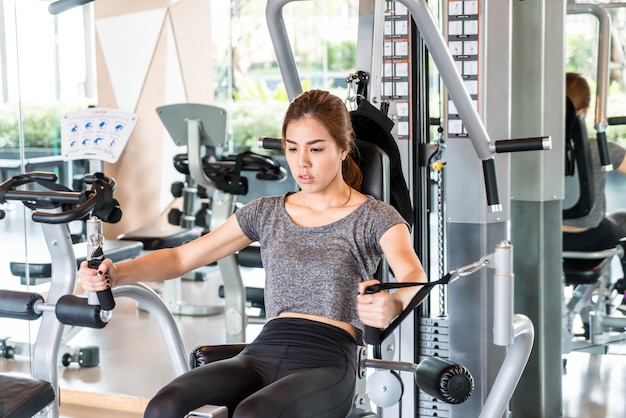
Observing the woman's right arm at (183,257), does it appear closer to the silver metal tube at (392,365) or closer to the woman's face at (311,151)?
the woman's face at (311,151)

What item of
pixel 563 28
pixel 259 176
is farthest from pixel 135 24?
pixel 563 28

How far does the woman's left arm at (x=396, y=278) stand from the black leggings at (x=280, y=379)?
0.83 ft

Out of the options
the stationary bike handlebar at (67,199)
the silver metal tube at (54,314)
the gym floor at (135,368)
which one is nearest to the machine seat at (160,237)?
the gym floor at (135,368)

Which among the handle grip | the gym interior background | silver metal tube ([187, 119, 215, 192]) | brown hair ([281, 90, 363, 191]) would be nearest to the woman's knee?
the handle grip

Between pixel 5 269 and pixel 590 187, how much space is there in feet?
9.38

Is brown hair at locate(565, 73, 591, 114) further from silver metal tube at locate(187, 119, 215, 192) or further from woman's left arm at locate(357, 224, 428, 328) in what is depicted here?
silver metal tube at locate(187, 119, 215, 192)

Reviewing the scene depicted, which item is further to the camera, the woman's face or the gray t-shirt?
the gray t-shirt

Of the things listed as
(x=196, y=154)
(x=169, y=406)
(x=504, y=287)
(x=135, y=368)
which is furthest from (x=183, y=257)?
(x=196, y=154)

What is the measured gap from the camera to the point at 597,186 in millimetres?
3828

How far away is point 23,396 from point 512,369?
4.61ft

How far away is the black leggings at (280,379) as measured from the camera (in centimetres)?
223

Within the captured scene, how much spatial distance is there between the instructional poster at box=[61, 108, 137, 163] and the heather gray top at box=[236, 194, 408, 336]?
4.55ft

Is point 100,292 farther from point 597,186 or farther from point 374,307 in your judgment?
point 597,186

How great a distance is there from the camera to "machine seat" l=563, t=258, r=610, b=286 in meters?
3.85
